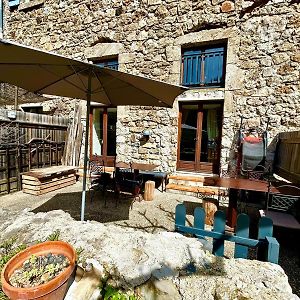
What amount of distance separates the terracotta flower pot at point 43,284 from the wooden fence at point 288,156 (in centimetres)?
382

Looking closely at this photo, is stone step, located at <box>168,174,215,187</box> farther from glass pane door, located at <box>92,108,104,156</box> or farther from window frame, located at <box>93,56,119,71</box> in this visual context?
window frame, located at <box>93,56,119,71</box>

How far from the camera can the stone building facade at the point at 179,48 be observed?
16.2 ft

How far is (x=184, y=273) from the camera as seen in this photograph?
4.45 feet

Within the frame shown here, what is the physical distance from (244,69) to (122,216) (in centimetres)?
446

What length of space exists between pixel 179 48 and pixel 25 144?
482 centimetres

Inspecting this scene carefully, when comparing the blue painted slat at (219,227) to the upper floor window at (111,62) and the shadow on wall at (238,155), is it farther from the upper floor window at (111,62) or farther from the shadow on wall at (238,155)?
the upper floor window at (111,62)

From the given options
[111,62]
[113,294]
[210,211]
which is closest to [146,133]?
[111,62]

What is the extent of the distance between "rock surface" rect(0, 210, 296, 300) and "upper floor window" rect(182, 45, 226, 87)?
16.3 feet

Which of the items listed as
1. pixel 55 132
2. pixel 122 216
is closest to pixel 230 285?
pixel 122 216

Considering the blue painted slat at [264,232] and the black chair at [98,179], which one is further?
the black chair at [98,179]

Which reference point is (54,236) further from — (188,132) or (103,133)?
(103,133)

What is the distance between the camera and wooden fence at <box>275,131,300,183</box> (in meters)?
3.84

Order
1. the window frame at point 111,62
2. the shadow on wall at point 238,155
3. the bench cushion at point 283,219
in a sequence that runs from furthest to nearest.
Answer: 1. the window frame at point 111,62
2. the shadow on wall at point 238,155
3. the bench cushion at point 283,219

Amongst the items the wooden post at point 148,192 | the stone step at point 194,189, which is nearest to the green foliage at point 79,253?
the wooden post at point 148,192
